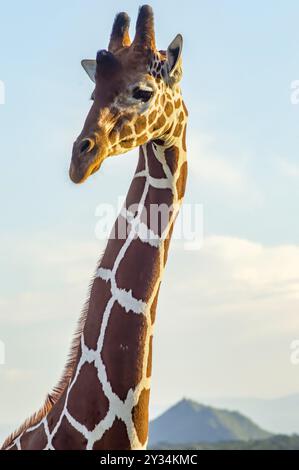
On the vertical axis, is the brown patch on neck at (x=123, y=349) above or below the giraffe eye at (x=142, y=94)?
below

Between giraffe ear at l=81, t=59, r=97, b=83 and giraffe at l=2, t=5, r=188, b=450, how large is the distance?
0.70m

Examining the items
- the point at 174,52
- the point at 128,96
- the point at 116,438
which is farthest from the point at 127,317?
the point at 174,52

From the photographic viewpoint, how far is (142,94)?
7254mm

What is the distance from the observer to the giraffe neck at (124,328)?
6.89 meters

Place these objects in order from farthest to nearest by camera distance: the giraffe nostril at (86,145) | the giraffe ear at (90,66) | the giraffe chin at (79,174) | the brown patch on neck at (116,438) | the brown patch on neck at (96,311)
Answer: the giraffe ear at (90,66)
the brown patch on neck at (96,311)
the brown patch on neck at (116,438)
the giraffe nostril at (86,145)
the giraffe chin at (79,174)

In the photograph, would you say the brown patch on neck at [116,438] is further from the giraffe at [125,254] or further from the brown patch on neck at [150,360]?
the brown patch on neck at [150,360]

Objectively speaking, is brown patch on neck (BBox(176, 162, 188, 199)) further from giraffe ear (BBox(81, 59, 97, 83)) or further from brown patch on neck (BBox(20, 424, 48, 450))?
brown patch on neck (BBox(20, 424, 48, 450))

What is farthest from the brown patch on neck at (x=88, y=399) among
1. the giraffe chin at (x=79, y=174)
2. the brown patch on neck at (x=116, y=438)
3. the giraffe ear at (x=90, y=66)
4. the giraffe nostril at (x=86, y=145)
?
the giraffe ear at (x=90, y=66)

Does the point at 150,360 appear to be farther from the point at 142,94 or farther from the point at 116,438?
the point at 142,94

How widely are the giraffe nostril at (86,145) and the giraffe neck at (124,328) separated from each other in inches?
40.5

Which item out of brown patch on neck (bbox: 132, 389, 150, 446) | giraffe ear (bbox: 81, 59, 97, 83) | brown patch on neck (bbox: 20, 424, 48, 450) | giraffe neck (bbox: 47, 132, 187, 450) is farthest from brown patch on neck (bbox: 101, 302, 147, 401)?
giraffe ear (bbox: 81, 59, 97, 83)
